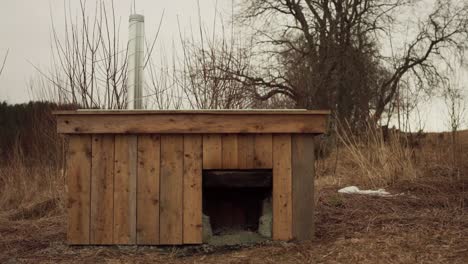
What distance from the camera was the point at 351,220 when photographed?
5.10m

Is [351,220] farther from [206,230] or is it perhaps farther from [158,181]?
[158,181]

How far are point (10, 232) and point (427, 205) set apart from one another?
4606mm

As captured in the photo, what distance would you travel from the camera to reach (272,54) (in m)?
17.8

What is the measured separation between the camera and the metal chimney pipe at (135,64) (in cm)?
505

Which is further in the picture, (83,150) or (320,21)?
(320,21)

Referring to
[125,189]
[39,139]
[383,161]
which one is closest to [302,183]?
[125,189]

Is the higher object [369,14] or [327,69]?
[369,14]

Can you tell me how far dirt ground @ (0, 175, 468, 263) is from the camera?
150 inches

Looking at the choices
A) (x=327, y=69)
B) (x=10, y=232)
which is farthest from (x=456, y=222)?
(x=327, y=69)

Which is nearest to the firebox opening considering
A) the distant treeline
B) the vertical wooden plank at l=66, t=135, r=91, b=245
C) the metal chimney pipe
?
the vertical wooden plank at l=66, t=135, r=91, b=245

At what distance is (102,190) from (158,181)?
1.50ft

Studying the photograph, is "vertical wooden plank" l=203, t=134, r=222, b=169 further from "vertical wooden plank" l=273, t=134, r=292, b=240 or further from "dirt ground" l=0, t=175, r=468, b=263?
"dirt ground" l=0, t=175, r=468, b=263

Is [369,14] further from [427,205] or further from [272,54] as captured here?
[427,205]

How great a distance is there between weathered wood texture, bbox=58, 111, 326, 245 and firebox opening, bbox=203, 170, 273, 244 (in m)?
0.02
